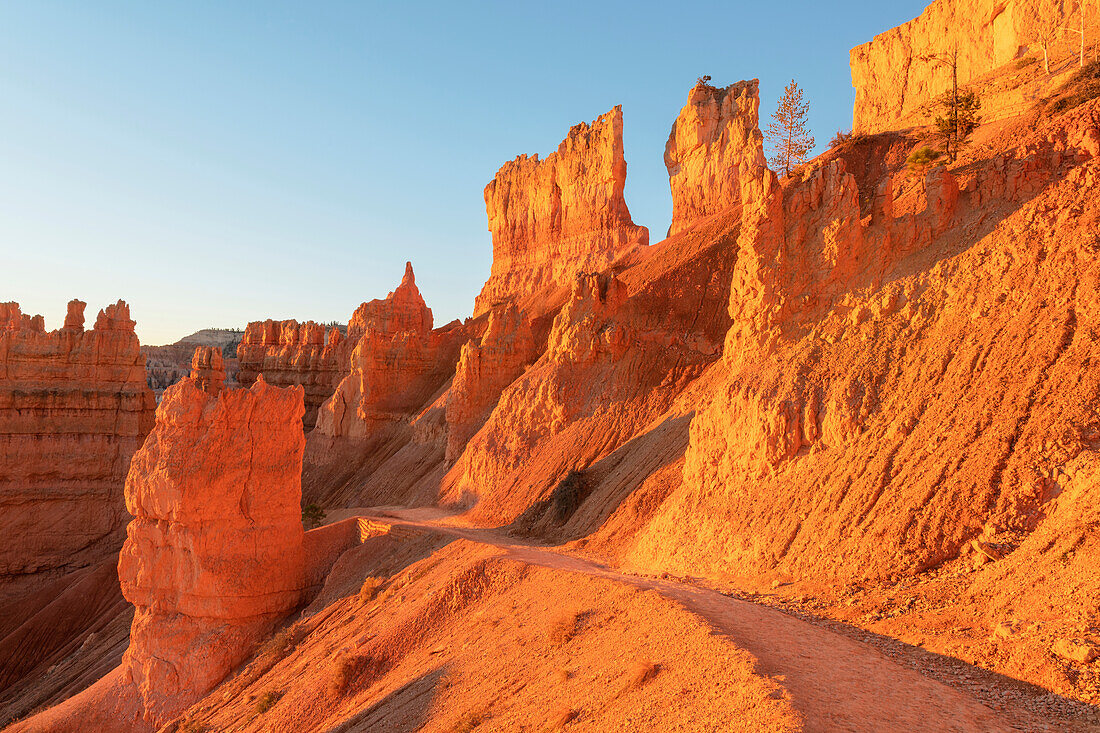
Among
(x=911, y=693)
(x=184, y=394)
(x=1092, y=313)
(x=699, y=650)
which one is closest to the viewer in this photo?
(x=911, y=693)

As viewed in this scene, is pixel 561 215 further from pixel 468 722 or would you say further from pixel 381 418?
pixel 468 722

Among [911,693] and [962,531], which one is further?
[962,531]

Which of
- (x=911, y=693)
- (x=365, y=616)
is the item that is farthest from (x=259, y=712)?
(x=911, y=693)

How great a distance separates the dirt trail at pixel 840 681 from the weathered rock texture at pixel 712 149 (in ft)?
129

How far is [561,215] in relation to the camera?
2346 inches

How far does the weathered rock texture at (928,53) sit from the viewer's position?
2655cm

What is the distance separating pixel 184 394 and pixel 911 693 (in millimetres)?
17260

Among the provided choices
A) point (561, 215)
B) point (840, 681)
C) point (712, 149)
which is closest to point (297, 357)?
A: point (561, 215)

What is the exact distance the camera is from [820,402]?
51.4 ft

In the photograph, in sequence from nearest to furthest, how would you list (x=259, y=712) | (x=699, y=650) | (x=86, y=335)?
(x=699, y=650) < (x=259, y=712) < (x=86, y=335)

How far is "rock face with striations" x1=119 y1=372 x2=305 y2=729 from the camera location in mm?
17922

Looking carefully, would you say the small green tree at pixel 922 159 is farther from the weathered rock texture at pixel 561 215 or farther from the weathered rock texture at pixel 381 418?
the weathered rock texture at pixel 561 215

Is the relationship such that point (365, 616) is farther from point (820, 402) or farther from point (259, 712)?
point (820, 402)

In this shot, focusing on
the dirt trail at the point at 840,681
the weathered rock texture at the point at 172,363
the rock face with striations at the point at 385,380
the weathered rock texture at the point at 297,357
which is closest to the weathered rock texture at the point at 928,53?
the dirt trail at the point at 840,681
